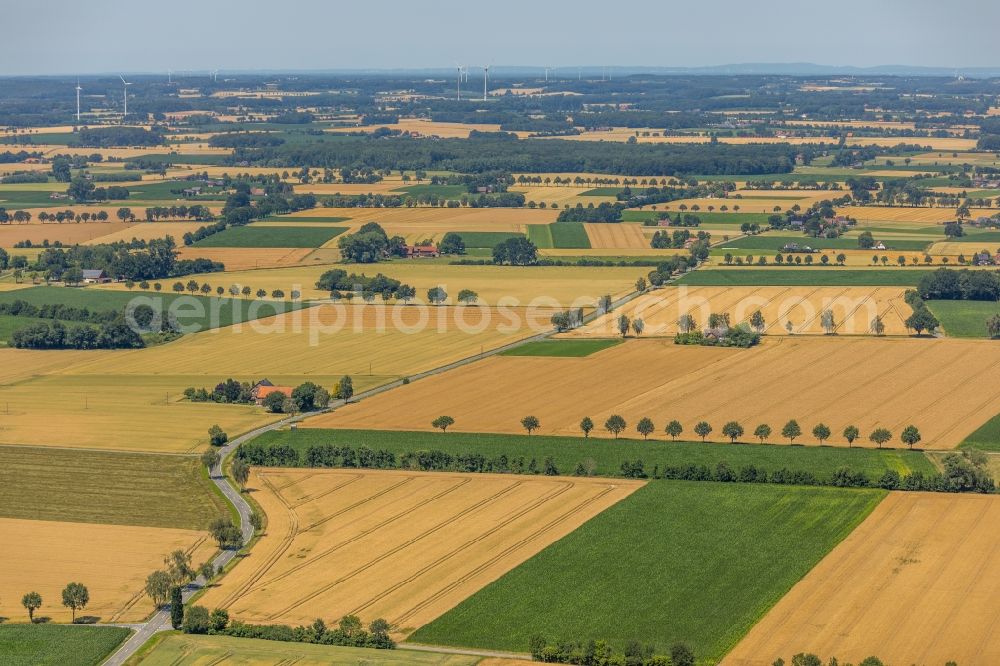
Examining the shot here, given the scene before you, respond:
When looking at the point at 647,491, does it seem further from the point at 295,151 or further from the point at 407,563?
the point at 295,151

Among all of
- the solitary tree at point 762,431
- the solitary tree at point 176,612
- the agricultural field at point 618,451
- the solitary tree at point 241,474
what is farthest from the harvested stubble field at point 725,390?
the solitary tree at point 176,612

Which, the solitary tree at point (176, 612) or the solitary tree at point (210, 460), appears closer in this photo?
the solitary tree at point (176, 612)

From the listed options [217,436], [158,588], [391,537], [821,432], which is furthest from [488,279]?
[158,588]

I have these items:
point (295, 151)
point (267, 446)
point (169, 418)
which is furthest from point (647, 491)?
point (295, 151)

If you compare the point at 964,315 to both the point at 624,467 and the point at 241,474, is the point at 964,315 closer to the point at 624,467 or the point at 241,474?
the point at 624,467

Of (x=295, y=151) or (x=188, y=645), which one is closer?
(x=188, y=645)

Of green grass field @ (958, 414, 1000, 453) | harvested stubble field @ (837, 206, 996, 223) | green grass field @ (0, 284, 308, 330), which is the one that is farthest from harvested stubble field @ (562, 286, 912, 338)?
harvested stubble field @ (837, 206, 996, 223)

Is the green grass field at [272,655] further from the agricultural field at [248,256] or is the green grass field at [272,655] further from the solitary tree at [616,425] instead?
the agricultural field at [248,256]

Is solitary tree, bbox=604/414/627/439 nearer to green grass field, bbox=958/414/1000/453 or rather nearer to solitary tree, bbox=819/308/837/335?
green grass field, bbox=958/414/1000/453
